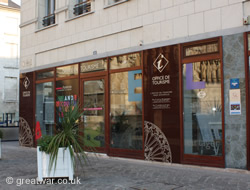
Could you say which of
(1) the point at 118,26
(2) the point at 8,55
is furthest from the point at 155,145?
(2) the point at 8,55

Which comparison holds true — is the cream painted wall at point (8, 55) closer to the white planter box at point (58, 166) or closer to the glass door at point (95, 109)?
the glass door at point (95, 109)

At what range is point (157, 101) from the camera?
31.1 feet

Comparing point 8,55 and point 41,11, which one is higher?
point 8,55

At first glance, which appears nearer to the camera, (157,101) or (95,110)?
(157,101)

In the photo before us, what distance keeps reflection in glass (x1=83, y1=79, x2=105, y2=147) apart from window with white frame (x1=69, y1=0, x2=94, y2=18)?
273 cm

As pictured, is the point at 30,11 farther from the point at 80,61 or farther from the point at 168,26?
the point at 168,26

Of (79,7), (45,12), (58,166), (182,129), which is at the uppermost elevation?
(45,12)

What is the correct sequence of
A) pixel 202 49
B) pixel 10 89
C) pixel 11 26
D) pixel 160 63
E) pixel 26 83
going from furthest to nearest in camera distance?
pixel 11 26 → pixel 10 89 → pixel 26 83 → pixel 160 63 → pixel 202 49

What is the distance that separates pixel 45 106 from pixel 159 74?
255 inches

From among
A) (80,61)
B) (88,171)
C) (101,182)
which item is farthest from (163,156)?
(80,61)

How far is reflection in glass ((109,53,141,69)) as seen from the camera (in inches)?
400

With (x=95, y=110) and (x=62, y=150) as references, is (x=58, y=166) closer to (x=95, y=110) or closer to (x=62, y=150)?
(x=62, y=150)

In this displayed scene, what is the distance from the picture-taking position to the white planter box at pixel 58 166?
22.0 feet

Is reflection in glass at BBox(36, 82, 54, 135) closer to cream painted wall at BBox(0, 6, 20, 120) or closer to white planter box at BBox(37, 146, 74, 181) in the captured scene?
white planter box at BBox(37, 146, 74, 181)
